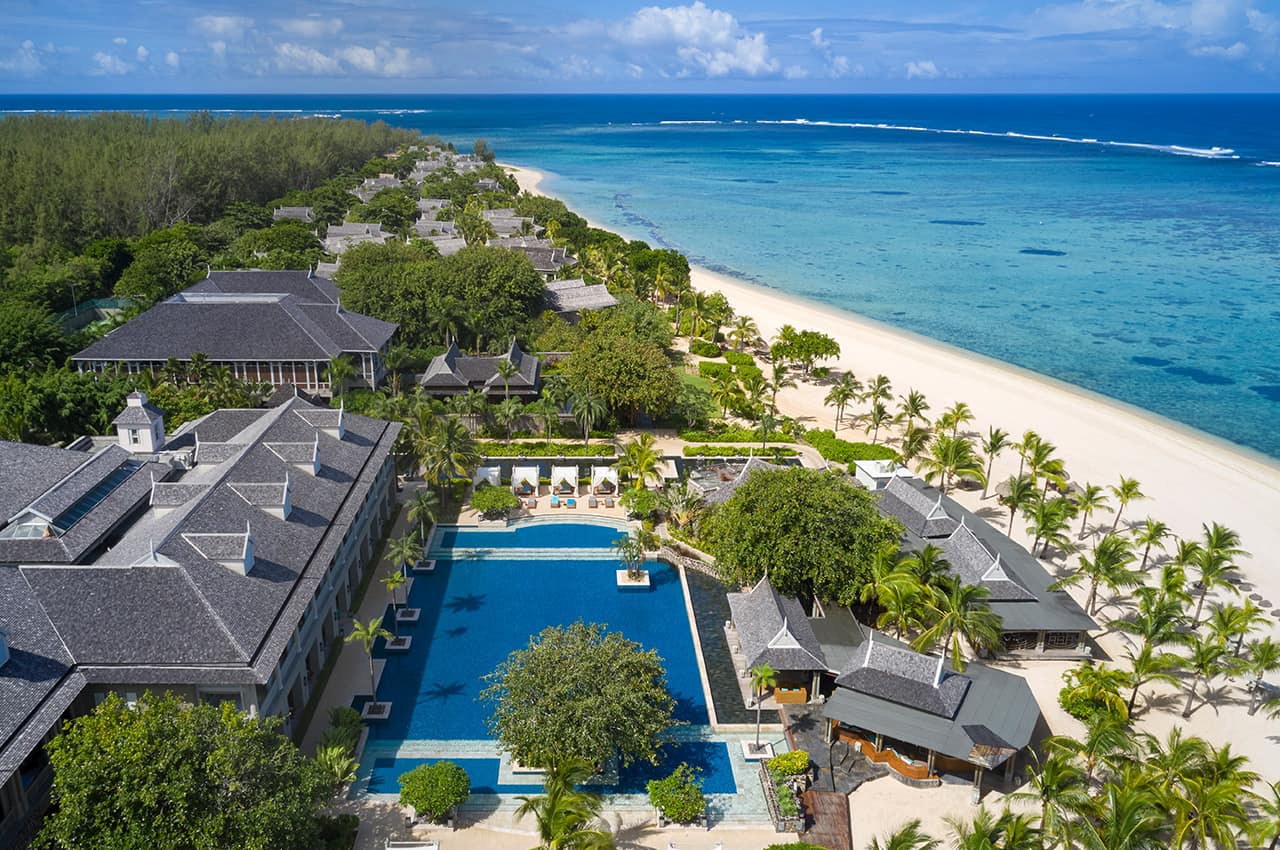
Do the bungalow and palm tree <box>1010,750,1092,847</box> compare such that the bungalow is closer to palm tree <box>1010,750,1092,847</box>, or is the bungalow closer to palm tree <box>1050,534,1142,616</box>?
palm tree <box>1050,534,1142,616</box>

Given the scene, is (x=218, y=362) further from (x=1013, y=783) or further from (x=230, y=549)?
(x=1013, y=783)

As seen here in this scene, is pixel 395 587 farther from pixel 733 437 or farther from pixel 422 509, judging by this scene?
pixel 733 437

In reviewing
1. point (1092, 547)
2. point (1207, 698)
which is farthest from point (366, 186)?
point (1207, 698)

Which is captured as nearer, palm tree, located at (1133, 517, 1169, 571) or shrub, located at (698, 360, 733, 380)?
palm tree, located at (1133, 517, 1169, 571)

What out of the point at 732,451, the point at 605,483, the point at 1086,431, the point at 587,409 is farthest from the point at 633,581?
the point at 1086,431

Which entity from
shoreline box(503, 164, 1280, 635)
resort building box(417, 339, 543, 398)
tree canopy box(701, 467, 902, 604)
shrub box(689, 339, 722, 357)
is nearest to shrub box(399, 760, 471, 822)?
tree canopy box(701, 467, 902, 604)

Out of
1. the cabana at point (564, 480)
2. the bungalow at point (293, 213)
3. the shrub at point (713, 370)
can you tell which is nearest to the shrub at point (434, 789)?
the cabana at point (564, 480)

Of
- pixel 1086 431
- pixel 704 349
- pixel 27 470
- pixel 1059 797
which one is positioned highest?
pixel 27 470
